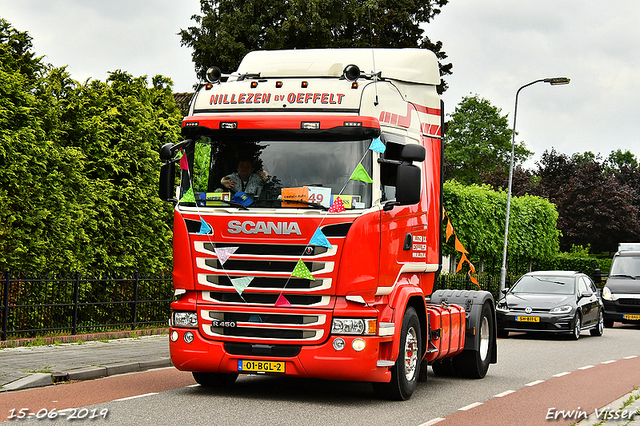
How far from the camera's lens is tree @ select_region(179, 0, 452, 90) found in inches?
1284

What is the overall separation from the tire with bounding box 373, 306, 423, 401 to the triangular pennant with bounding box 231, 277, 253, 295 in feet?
5.88

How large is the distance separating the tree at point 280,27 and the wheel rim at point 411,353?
2412cm

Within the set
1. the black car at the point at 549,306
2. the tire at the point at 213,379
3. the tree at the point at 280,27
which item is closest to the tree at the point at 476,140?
the tree at the point at 280,27

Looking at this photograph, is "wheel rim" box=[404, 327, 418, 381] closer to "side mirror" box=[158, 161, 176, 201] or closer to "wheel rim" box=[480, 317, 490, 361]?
"wheel rim" box=[480, 317, 490, 361]

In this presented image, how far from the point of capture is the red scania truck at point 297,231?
8.54 meters

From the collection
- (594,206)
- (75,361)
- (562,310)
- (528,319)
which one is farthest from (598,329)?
(594,206)

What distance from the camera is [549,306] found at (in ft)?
65.9

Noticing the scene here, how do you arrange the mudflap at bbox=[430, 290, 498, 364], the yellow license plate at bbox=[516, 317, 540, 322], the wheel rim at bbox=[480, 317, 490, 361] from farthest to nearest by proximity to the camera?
the yellow license plate at bbox=[516, 317, 540, 322]
the wheel rim at bbox=[480, 317, 490, 361]
the mudflap at bbox=[430, 290, 498, 364]

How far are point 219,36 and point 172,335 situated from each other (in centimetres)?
2607

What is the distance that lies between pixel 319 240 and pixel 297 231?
247 millimetres

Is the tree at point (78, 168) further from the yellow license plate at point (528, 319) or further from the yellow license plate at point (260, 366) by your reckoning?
the yellow license plate at point (528, 319)

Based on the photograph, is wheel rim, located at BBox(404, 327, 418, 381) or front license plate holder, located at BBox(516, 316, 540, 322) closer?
wheel rim, located at BBox(404, 327, 418, 381)

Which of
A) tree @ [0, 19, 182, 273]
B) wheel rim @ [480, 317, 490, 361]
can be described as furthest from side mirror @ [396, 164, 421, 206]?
tree @ [0, 19, 182, 273]

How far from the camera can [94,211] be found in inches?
617
